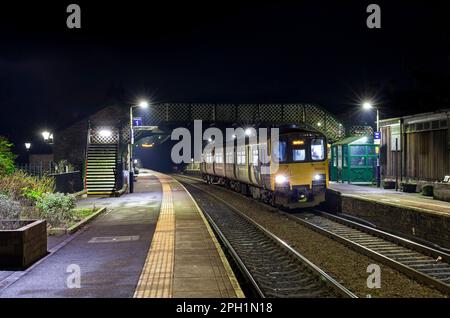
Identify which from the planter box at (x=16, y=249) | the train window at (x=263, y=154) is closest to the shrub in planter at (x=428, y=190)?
the train window at (x=263, y=154)

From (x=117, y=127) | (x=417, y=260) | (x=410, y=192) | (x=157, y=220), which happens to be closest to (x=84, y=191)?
(x=117, y=127)

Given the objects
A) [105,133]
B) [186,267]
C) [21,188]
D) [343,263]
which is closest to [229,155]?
[105,133]

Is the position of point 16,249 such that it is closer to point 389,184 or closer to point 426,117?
point 426,117

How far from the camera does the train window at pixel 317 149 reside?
18.3m

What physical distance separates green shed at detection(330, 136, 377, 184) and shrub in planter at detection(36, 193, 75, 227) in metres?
17.2

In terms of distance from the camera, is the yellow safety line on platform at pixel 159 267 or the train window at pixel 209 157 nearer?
the yellow safety line on platform at pixel 159 267

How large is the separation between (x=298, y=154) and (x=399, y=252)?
23.5 ft

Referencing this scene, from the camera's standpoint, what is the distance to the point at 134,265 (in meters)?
8.52

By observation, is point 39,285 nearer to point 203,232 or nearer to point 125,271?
point 125,271

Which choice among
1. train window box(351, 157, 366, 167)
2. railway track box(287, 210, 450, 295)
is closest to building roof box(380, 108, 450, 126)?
train window box(351, 157, 366, 167)

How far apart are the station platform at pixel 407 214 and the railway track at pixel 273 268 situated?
4.72 meters

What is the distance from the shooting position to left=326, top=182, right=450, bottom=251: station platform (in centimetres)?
1328

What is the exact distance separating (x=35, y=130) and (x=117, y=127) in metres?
22.6

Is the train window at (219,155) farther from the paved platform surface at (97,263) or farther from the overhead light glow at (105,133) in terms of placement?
the paved platform surface at (97,263)
